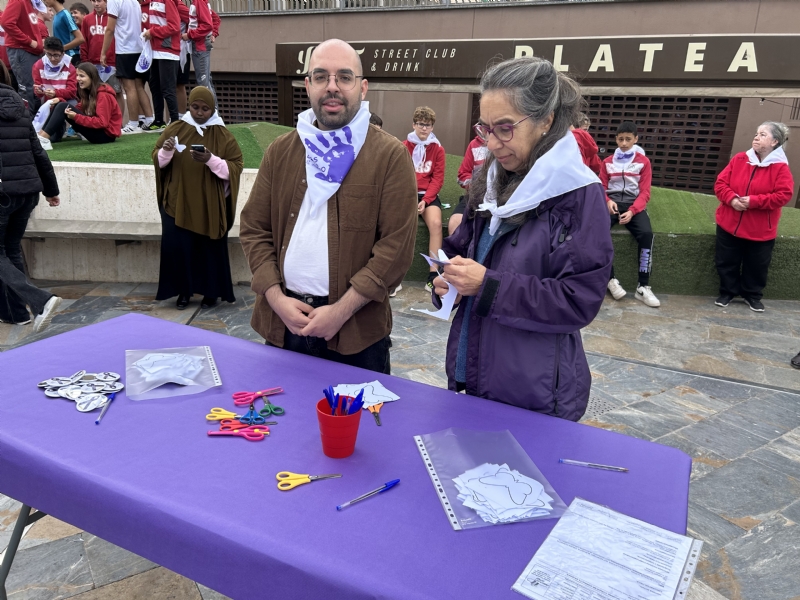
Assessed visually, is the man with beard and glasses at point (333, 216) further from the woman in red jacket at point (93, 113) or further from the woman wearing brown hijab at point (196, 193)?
the woman in red jacket at point (93, 113)

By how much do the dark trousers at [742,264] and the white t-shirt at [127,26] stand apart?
713 cm

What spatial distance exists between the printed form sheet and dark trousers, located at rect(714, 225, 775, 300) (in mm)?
5617

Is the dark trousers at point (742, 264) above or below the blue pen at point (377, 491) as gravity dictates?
below

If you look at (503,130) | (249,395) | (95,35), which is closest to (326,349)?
(249,395)

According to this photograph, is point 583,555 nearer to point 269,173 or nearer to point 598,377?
point 269,173

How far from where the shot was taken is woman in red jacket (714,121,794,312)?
557 centimetres

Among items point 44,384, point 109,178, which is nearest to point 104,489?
point 44,384

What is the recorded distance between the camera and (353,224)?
7.45ft

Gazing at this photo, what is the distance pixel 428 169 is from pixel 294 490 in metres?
5.25

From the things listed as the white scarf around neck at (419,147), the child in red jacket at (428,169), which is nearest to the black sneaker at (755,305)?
the child in red jacket at (428,169)

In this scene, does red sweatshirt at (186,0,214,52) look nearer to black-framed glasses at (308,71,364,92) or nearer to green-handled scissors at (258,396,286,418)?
black-framed glasses at (308,71,364,92)

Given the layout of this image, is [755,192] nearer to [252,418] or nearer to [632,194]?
[632,194]

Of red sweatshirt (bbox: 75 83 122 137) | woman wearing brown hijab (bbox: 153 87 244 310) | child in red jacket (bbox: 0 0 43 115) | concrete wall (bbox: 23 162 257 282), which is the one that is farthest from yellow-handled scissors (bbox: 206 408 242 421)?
child in red jacket (bbox: 0 0 43 115)

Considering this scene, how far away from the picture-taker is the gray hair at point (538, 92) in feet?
5.49
